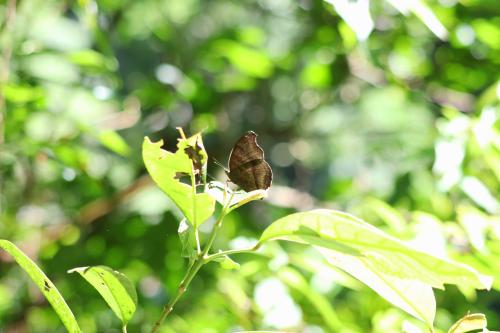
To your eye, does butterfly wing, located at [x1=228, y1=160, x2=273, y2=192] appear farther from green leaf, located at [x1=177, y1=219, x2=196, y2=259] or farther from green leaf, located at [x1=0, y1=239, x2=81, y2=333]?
green leaf, located at [x1=0, y1=239, x2=81, y2=333]

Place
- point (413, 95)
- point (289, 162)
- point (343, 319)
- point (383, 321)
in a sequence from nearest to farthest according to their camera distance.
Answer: point (383, 321) → point (343, 319) → point (413, 95) → point (289, 162)

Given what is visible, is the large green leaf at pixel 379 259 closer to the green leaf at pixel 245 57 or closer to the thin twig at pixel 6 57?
the thin twig at pixel 6 57

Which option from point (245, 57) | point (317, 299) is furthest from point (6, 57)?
point (317, 299)

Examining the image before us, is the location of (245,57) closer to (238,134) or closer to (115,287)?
(238,134)

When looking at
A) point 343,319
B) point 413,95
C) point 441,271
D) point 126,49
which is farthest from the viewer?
point 126,49

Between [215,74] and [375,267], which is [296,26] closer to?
[215,74]

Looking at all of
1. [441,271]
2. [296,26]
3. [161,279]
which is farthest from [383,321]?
[296,26]

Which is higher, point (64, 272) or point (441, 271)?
point (441, 271)
